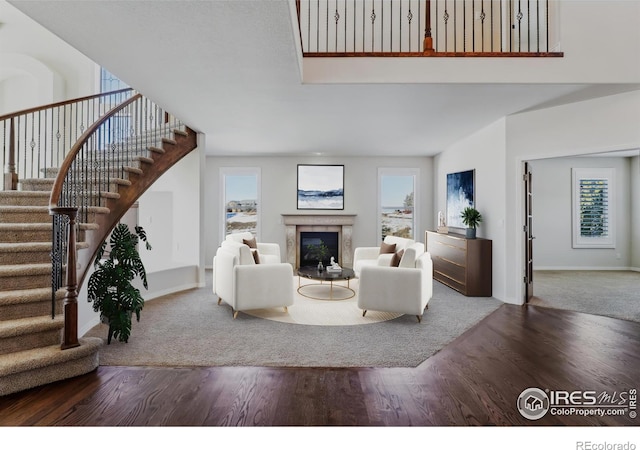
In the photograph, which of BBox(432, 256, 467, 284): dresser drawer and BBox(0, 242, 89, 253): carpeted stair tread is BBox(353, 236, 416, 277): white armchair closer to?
BBox(432, 256, 467, 284): dresser drawer

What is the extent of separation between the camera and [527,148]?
4547mm

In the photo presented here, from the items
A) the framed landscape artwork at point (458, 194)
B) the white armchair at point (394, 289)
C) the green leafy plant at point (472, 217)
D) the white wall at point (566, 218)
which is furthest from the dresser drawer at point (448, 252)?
the white wall at point (566, 218)

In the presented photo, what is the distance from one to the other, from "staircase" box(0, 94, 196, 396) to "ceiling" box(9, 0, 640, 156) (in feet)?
4.42

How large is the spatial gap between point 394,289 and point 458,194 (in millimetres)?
3250

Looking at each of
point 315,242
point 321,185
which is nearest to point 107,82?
point 321,185

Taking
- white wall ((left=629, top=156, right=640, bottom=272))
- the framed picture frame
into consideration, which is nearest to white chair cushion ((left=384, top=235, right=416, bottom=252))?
the framed picture frame

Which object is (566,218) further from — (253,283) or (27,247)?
(27,247)

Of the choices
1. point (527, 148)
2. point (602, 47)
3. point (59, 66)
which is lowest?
point (527, 148)

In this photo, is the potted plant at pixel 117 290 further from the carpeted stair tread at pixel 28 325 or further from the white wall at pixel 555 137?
the white wall at pixel 555 137

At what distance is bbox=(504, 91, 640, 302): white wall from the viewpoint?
379 cm

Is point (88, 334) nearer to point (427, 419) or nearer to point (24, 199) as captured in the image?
point (24, 199)

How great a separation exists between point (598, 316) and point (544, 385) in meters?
2.43

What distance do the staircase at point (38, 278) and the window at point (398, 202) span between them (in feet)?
17.1
